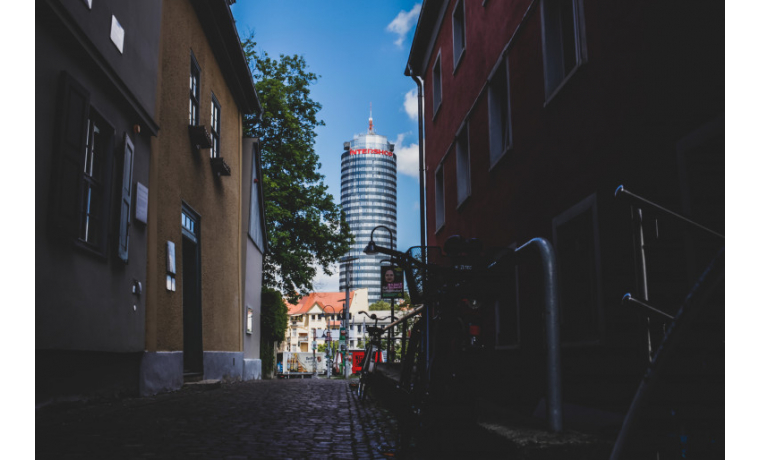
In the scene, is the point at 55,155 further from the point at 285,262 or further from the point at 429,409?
the point at 285,262

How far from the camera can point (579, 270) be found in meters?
6.97

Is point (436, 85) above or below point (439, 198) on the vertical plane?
above

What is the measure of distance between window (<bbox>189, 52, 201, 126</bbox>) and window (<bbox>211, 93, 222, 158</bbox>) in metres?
1.38

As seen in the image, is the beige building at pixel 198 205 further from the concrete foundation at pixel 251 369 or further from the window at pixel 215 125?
the concrete foundation at pixel 251 369

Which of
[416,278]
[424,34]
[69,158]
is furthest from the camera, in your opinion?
[424,34]

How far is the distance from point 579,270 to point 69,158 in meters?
5.26

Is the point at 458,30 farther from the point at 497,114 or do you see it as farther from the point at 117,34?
the point at 117,34

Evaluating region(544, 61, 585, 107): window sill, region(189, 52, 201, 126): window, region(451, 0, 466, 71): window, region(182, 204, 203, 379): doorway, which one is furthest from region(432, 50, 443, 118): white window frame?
region(544, 61, 585, 107): window sill

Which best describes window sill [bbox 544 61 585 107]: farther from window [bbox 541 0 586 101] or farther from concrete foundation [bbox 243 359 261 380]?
concrete foundation [bbox 243 359 261 380]

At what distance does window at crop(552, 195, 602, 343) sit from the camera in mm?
6402

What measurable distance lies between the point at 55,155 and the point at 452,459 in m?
4.51

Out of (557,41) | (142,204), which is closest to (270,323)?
(142,204)

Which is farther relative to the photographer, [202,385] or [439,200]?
[439,200]

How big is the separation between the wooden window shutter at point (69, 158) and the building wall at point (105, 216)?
0.03 metres
